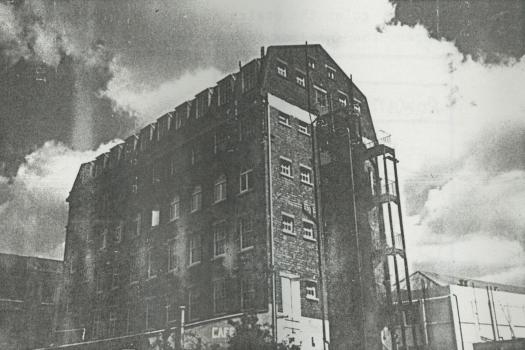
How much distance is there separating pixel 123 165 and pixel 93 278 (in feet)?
17.4

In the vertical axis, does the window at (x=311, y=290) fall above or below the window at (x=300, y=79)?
below

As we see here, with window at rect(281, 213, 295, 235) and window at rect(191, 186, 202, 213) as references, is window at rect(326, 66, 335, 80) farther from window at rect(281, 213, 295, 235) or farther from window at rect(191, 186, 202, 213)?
window at rect(191, 186, 202, 213)

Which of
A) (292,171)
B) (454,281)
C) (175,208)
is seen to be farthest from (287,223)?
(454,281)

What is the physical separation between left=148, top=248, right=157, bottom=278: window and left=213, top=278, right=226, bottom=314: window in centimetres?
401

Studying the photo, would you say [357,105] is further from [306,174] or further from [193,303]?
[193,303]

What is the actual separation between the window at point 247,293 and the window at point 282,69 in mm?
7698

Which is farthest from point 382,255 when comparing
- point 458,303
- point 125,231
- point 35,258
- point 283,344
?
point 35,258

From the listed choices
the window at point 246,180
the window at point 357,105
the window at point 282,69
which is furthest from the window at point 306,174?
the window at point 357,105

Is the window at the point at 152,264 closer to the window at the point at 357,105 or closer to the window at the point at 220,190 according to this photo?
the window at the point at 220,190

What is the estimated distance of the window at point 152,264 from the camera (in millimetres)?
22795

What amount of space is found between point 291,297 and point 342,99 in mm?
9137

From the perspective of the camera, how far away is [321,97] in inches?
888

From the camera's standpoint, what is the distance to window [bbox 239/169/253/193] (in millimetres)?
19828

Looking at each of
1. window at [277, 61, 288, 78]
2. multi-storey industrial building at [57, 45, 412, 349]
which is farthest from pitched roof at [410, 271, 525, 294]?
window at [277, 61, 288, 78]
